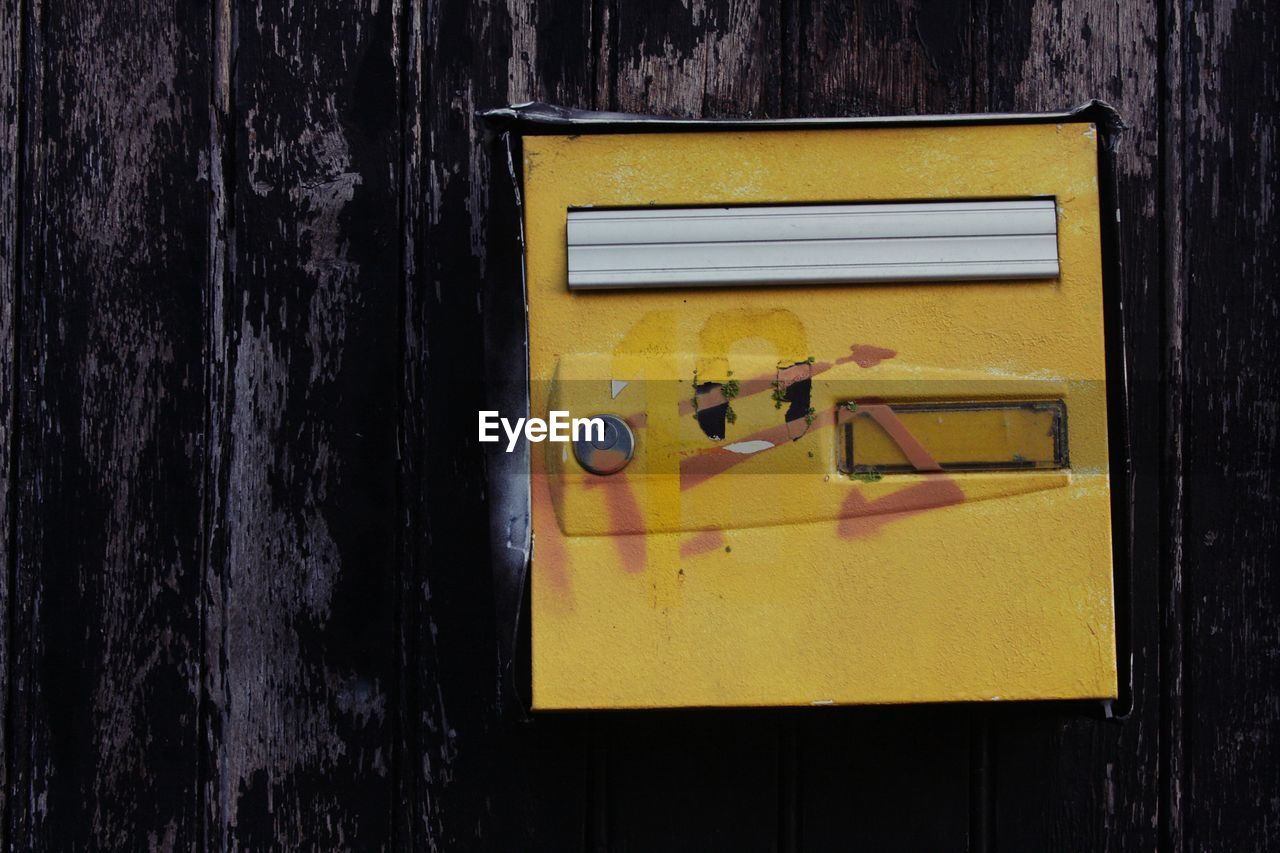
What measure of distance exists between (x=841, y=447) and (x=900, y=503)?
0.23ft

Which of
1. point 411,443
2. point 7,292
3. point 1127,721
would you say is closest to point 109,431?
point 7,292

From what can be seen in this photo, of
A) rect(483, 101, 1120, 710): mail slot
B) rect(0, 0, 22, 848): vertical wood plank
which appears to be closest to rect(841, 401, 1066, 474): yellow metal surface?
rect(483, 101, 1120, 710): mail slot

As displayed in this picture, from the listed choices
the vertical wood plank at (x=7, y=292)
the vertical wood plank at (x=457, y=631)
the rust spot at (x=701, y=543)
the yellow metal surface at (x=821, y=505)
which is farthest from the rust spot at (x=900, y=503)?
the vertical wood plank at (x=7, y=292)

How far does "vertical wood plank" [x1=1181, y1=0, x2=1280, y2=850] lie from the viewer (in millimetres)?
1004

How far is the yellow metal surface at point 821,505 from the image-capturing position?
2.64 feet

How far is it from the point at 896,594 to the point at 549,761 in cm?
43

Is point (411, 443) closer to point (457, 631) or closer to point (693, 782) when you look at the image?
point (457, 631)

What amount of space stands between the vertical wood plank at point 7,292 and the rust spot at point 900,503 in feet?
2.92

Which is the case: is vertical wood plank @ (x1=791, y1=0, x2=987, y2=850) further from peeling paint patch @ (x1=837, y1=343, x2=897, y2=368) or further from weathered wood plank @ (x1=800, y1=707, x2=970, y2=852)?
peeling paint patch @ (x1=837, y1=343, x2=897, y2=368)

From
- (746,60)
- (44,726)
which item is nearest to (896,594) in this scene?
(746,60)

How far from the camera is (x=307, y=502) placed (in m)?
1.02

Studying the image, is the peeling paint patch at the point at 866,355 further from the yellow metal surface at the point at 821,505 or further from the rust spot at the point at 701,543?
the rust spot at the point at 701,543

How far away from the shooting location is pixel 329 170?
103cm

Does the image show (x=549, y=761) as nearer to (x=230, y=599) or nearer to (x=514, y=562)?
(x=514, y=562)
